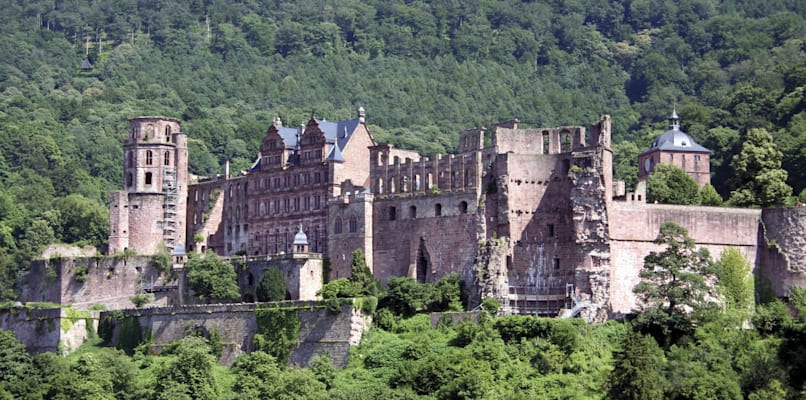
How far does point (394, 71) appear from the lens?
538 ft

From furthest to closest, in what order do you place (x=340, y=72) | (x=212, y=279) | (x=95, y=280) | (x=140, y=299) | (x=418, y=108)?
(x=340, y=72) → (x=418, y=108) → (x=95, y=280) → (x=140, y=299) → (x=212, y=279)

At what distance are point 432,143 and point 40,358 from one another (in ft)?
195

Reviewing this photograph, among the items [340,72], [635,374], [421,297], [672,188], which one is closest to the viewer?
[635,374]

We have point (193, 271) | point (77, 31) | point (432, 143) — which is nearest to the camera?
point (193, 271)

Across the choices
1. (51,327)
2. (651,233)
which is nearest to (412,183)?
(651,233)

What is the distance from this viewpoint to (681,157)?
103250 millimetres

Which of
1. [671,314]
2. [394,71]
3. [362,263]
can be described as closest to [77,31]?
[394,71]

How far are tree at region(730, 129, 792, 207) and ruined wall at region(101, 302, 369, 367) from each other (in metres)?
22.7

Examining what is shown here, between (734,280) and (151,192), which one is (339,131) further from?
(734,280)

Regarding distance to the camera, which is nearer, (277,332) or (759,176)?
(277,332)

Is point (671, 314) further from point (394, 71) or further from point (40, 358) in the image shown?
point (394, 71)

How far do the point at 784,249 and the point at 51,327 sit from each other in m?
40.7

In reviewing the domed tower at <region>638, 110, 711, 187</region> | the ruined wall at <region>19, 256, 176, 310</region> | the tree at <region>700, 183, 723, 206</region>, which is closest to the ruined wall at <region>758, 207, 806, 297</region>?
the tree at <region>700, 183, 723, 206</region>

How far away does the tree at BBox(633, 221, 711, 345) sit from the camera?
77.7 m
